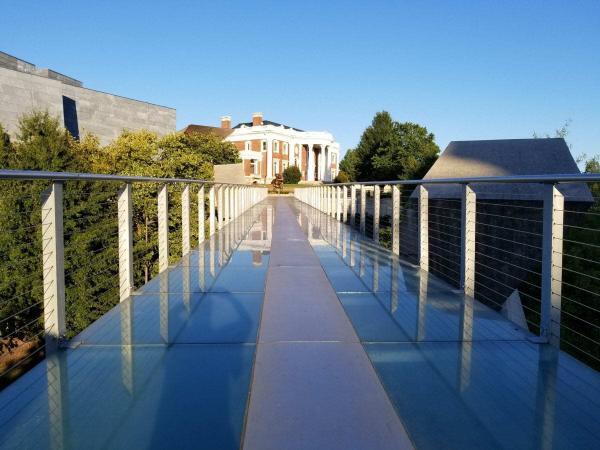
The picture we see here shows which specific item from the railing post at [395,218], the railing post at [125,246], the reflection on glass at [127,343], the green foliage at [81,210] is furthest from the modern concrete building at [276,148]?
the reflection on glass at [127,343]

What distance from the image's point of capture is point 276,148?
62.1m

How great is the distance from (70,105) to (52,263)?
3834cm

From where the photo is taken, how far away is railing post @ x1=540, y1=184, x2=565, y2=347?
2.94 metres

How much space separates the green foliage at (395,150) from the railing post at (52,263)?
44.6 metres

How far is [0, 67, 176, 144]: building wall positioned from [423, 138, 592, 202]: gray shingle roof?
65.5 feet

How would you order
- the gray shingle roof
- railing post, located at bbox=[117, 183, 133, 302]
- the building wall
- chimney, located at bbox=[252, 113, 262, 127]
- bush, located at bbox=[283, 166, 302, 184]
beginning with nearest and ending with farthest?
railing post, located at bbox=[117, 183, 133, 302] < the gray shingle roof < the building wall < bush, located at bbox=[283, 166, 302, 184] < chimney, located at bbox=[252, 113, 262, 127]

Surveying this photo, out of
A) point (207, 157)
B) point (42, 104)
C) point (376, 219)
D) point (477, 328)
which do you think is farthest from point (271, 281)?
point (207, 157)

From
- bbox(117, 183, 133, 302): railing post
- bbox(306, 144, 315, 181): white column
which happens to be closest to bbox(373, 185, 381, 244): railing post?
bbox(117, 183, 133, 302): railing post

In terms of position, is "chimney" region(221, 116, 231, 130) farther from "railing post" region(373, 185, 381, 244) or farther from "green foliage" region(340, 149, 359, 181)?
"railing post" region(373, 185, 381, 244)

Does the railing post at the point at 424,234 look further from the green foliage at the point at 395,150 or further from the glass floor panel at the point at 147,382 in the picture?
the green foliage at the point at 395,150

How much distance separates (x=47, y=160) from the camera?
19188mm

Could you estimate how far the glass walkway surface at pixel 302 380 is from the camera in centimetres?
185

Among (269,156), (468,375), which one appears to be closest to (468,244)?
(468,375)

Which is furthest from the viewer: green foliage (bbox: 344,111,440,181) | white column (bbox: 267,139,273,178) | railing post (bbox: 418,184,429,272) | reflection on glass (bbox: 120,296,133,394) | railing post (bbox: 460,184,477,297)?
white column (bbox: 267,139,273,178)
